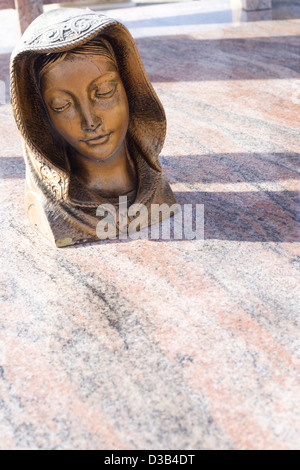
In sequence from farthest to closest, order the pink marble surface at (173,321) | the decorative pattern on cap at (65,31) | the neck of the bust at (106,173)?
the neck of the bust at (106,173) < the decorative pattern on cap at (65,31) < the pink marble surface at (173,321)

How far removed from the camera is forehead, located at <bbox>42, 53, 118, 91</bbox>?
106 inches

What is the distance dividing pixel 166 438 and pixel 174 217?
1.44 metres

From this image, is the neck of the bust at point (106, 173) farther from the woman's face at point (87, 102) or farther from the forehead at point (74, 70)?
the forehead at point (74, 70)

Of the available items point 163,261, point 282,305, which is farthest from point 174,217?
Answer: point 282,305

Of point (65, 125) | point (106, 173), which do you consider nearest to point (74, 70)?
point (65, 125)

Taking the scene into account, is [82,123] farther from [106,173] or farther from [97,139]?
[106,173]

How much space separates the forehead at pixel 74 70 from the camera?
8.80 feet

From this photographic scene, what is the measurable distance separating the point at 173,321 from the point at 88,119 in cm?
92

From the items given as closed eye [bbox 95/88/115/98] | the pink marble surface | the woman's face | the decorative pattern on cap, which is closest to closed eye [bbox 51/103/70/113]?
the woman's face

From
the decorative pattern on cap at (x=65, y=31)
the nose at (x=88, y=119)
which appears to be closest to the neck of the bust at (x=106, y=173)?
the nose at (x=88, y=119)

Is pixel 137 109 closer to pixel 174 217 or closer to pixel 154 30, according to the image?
pixel 174 217

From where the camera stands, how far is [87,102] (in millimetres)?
2744

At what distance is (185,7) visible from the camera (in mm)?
8070

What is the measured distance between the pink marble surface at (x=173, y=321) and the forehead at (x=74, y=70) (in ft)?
2.67
